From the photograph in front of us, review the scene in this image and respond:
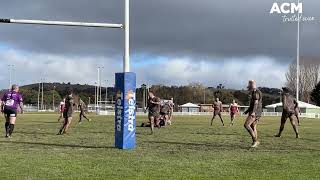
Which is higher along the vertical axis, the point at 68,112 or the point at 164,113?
the point at 68,112

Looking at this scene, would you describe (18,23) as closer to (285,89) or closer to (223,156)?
(223,156)

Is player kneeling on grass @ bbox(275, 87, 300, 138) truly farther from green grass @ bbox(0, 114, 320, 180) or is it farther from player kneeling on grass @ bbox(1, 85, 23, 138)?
player kneeling on grass @ bbox(1, 85, 23, 138)

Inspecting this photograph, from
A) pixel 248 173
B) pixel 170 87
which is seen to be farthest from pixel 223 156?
pixel 170 87

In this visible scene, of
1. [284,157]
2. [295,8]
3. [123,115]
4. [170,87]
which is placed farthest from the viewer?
[170,87]

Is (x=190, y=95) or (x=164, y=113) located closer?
(x=164, y=113)

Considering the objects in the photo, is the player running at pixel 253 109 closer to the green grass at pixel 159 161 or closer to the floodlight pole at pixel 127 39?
the green grass at pixel 159 161

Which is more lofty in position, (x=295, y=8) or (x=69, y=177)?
(x=295, y=8)

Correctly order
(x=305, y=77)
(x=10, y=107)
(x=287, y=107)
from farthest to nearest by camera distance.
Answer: (x=305, y=77) → (x=287, y=107) → (x=10, y=107)

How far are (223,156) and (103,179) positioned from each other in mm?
4357

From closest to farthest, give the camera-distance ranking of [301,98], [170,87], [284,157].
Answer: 1. [284,157]
2. [301,98]
3. [170,87]

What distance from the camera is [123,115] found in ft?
48.3

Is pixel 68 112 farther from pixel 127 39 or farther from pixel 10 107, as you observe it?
pixel 127 39

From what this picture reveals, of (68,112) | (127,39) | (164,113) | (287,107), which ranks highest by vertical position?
(127,39)

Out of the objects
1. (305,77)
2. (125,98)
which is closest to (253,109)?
(125,98)
